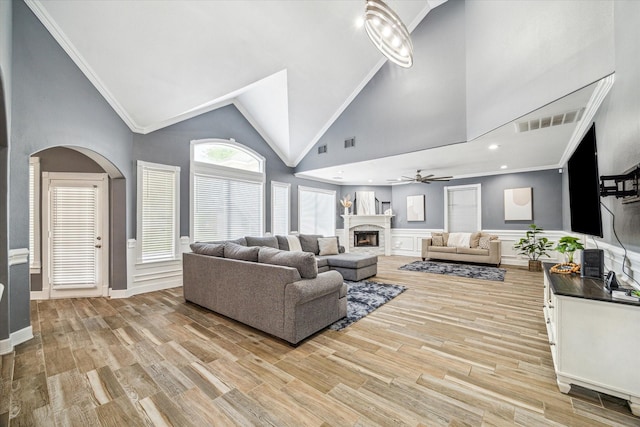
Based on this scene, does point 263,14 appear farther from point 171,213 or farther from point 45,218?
point 45,218

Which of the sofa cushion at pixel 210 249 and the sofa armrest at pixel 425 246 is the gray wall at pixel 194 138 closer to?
the sofa cushion at pixel 210 249

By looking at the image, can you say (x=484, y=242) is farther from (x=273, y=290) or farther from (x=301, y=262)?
(x=273, y=290)

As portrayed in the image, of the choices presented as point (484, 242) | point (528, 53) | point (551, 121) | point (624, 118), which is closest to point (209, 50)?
point (528, 53)

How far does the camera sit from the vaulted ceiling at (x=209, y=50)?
122 inches

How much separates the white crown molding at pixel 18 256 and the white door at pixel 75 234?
1.60 m

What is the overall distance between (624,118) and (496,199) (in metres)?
5.73

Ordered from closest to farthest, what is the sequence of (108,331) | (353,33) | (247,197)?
(108,331) → (353,33) → (247,197)

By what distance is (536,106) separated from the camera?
3051 mm

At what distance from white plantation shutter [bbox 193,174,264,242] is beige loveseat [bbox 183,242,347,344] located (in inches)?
80.7

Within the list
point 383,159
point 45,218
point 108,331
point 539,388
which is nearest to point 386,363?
point 539,388

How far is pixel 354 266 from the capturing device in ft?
16.4

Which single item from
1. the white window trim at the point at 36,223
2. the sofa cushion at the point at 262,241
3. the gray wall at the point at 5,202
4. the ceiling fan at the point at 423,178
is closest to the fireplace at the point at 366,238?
the ceiling fan at the point at 423,178

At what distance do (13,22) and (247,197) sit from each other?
4161mm

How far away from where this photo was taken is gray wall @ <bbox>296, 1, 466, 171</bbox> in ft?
14.6
